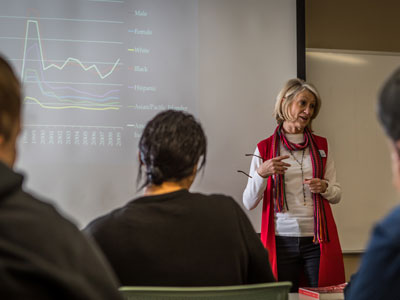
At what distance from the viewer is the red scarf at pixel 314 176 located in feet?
8.51

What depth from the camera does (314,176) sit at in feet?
8.78

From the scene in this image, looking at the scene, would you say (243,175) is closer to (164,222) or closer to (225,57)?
(225,57)

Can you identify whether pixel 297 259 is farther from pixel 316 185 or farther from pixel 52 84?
pixel 52 84

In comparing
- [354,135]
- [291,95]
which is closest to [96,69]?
[291,95]

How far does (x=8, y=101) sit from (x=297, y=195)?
85.0 inches

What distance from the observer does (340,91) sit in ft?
11.3

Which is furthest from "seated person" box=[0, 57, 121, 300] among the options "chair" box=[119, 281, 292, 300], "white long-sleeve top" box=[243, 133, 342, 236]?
"white long-sleeve top" box=[243, 133, 342, 236]

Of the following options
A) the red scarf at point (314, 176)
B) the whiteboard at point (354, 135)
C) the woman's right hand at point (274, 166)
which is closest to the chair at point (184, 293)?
the woman's right hand at point (274, 166)

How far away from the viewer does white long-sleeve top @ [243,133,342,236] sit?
2.61 meters

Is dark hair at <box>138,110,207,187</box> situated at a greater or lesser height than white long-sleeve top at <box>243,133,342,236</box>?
greater

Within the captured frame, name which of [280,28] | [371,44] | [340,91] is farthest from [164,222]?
[371,44]

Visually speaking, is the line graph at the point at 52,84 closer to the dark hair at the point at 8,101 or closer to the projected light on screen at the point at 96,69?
the projected light on screen at the point at 96,69

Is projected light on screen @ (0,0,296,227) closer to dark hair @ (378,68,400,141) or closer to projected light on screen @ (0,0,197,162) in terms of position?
projected light on screen @ (0,0,197,162)

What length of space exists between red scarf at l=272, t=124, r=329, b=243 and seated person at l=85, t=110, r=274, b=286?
1324mm
